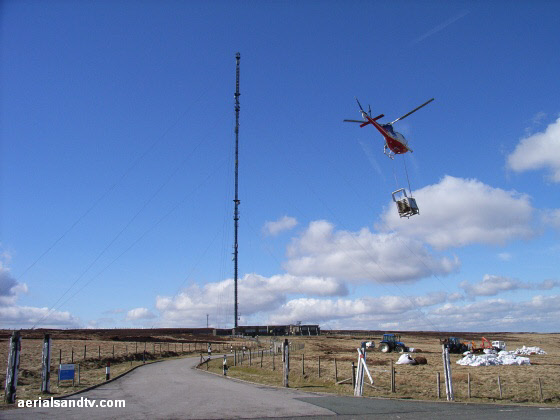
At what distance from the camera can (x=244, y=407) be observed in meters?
16.6

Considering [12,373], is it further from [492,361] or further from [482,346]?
[482,346]

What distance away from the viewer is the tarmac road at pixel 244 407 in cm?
1516

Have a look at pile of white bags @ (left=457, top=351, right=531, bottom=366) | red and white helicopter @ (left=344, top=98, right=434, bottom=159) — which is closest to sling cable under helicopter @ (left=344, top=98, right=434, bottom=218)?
red and white helicopter @ (left=344, top=98, right=434, bottom=159)

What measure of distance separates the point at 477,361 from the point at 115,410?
102 ft

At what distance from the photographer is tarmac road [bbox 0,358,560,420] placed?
597 inches

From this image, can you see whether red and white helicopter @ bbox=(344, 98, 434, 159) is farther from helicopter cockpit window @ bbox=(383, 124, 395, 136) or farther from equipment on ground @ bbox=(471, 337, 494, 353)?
equipment on ground @ bbox=(471, 337, 494, 353)

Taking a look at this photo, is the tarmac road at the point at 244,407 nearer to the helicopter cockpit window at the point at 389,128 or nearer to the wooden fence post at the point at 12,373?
the wooden fence post at the point at 12,373

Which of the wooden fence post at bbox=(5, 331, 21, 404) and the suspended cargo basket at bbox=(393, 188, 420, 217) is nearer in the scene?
the wooden fence post at bbox=(5, 331, 21, 404)


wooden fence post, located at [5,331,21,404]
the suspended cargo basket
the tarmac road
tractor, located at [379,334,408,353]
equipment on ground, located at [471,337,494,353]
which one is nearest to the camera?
the tarmac road

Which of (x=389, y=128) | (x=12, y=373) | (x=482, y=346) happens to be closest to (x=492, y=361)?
(x=482, y=346)

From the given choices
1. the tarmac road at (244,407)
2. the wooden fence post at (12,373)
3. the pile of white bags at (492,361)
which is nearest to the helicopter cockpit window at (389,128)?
the tarmac road at (244,407)

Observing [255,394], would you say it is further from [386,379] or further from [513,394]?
[513,394]

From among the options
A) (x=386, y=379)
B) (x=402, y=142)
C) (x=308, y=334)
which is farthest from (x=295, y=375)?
(x=308, y=334)

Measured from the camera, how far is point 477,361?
37.2 meters
